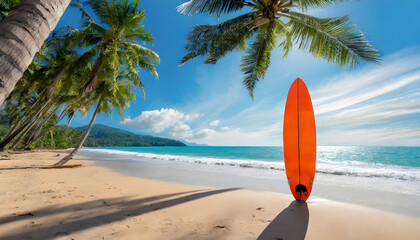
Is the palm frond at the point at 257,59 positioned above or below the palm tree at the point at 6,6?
below

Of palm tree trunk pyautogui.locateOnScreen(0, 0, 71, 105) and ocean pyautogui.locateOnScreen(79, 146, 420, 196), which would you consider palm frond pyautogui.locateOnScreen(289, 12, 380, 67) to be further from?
palm tree trunk pyautogui.locateOnScreen(0, 0, 71, 105)

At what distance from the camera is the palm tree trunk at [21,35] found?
833 millimetres

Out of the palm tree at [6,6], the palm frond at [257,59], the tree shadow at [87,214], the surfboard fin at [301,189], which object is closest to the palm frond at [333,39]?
the palm frond at [257,59]

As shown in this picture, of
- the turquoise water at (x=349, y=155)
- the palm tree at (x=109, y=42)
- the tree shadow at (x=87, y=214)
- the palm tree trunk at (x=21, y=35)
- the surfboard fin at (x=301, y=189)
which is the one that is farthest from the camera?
the turquoise water at (x=349, y=155)

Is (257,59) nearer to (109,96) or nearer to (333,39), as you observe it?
(333,39)

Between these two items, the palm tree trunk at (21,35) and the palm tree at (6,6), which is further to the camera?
the palm tree at (6,6)

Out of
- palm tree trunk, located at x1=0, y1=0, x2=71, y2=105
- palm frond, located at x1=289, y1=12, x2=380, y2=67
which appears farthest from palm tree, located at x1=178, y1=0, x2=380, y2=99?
palm tree trunk, located at x1=0, y1=0, x2=71, y2=105

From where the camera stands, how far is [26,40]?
0.94 metres

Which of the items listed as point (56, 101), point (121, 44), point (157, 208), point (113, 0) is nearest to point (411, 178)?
point (157, 208)

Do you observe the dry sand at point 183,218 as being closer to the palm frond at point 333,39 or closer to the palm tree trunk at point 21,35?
the palm tree trunk at point 21,35

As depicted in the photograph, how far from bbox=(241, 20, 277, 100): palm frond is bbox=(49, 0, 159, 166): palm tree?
4.05 meters

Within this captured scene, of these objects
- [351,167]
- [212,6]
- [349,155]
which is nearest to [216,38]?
[212,6]

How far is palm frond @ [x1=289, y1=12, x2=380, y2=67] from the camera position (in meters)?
3.61

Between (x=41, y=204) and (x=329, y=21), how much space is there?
647cm
